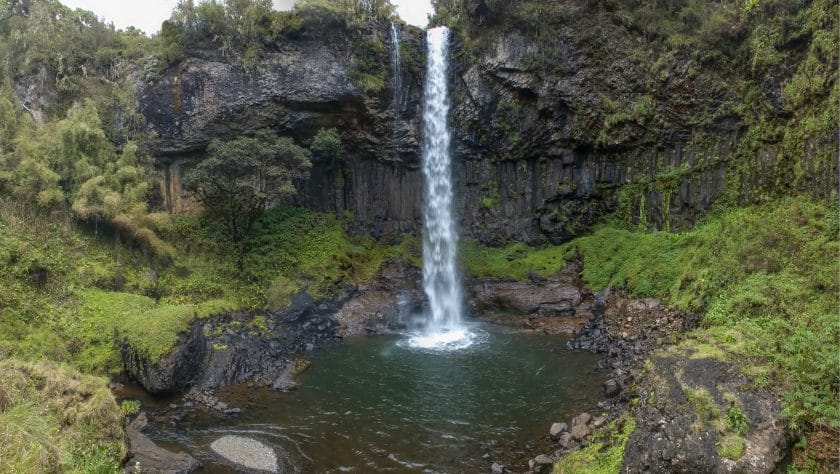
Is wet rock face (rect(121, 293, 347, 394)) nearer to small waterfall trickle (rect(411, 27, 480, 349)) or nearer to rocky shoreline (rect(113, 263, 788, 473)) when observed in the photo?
rocky shoreline (rect(113, 263, 788, 473))

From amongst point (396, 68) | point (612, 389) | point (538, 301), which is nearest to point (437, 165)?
point (396, 68)

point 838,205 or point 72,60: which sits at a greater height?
point 72,60

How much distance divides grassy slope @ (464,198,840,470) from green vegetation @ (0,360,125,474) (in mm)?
11064

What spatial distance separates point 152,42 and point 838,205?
30834mm

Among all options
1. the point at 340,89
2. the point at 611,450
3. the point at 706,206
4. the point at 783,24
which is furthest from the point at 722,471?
the point at 340,89

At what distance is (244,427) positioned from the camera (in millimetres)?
12164

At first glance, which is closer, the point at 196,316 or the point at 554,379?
the point at 554,379

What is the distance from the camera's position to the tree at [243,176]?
2008 cm

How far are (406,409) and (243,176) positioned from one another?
42.2 feet

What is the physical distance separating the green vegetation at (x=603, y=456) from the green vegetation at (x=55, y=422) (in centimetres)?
814

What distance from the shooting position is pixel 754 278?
12758 millimetres

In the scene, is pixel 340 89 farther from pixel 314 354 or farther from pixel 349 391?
pixel 349 391

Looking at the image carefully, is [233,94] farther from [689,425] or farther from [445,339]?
[689,425]

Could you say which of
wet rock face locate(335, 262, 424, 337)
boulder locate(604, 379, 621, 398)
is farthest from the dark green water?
wet rock face locate(335, 262, 424, 337)
